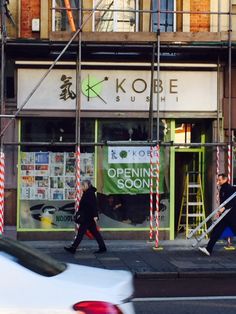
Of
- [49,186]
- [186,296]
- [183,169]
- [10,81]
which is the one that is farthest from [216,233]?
[10,81]

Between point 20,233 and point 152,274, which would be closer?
point 152,274

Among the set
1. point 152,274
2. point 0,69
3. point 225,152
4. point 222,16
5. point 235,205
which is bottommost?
point 152,274

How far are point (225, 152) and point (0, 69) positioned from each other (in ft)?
19.6

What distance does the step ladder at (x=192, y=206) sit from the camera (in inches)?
594

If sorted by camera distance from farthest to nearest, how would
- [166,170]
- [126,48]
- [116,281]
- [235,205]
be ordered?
[166,170]
[126,48]
[235,205]
[116,281]

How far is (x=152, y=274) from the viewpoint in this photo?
10.7 meters

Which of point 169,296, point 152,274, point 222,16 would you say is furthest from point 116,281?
point 222,16

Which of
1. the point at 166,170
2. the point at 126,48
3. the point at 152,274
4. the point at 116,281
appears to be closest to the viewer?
the point at 116,281

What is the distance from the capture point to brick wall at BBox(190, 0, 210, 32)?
14992 millimetres

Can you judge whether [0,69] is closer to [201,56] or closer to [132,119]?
[132,119]

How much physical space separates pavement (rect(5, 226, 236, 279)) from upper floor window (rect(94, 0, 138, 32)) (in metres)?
5.43

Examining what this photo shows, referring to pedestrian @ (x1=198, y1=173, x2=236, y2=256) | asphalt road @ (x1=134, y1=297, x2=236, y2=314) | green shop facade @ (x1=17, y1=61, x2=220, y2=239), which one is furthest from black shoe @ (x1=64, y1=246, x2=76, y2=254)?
asphalt road @ (x1=134, y1=297, x2=236, y2=314)

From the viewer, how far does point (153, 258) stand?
12.4 metres

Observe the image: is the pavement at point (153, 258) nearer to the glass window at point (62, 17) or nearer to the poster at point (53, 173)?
the poster at point (53, 173)
